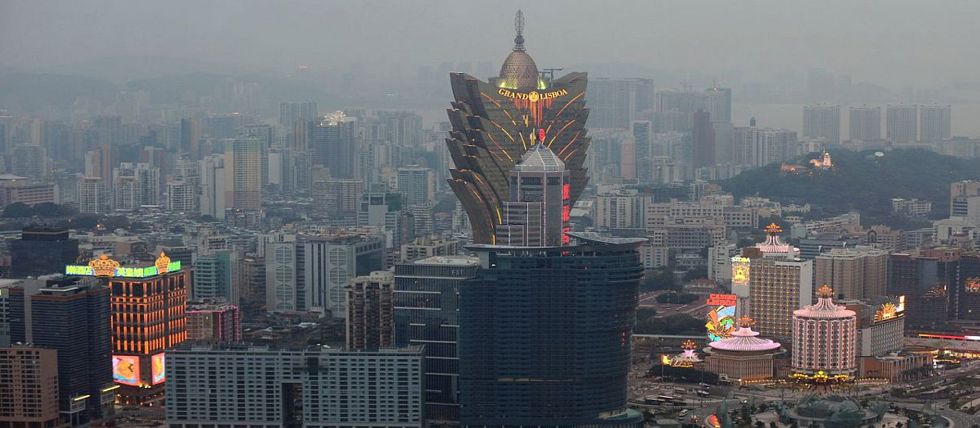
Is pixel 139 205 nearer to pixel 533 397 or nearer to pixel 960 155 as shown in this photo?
pixel 960 155

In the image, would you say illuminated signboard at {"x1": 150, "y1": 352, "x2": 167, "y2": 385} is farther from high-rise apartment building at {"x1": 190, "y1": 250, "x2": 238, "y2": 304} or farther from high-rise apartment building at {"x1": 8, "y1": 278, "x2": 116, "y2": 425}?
high-rise apartment building at {"x1": 190, "y1": 250, "x2": 238, "y2": 304}

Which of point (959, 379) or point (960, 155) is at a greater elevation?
point (960, 155)

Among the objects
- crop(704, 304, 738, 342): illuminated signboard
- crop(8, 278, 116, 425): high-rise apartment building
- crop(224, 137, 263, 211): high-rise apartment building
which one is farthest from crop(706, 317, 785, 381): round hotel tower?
crop(224, 137, 263, 211): high-rise apartment building

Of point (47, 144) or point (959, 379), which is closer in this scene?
point (959, 379)

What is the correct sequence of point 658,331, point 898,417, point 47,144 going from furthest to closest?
point 47,144, point 658,331, point 898,417

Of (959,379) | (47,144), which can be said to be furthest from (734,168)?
(959,379)

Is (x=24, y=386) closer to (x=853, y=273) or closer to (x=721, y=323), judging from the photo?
(x=721, y=323)
